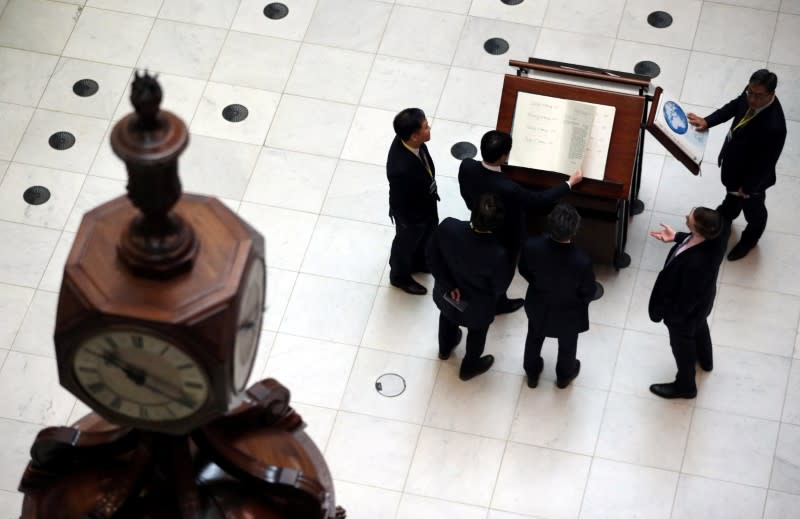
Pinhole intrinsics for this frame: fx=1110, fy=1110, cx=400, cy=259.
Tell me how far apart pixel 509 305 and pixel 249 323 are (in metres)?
4.58

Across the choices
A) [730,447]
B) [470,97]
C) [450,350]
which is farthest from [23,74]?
[730,447]

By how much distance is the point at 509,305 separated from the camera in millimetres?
6438

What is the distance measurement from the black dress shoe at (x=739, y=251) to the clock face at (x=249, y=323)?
5.11 m

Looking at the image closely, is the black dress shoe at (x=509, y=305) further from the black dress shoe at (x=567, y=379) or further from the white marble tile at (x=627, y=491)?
the white marble tile at (x=627, y=491)

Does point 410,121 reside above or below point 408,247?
above

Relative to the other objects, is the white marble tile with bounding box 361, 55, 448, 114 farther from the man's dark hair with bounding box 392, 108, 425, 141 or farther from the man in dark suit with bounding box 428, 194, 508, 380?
the man in dark suit with bounding box 428, 194, 508, 380

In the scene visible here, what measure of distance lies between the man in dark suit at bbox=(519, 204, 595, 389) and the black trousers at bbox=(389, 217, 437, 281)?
838 millimetres

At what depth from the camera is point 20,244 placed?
6770 millimetres

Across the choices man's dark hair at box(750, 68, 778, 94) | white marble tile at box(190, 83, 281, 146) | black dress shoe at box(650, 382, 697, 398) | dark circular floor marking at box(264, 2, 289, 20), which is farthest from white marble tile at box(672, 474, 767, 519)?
dark circular floor marking at box(264, 2, 289, 20)

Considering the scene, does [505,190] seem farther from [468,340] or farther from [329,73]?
[329,73]

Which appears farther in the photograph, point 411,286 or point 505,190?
point 411,286

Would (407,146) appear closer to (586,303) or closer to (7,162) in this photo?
(586,303)

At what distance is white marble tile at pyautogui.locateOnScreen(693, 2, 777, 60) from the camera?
7.62m

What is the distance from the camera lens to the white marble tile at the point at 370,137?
717 cm
